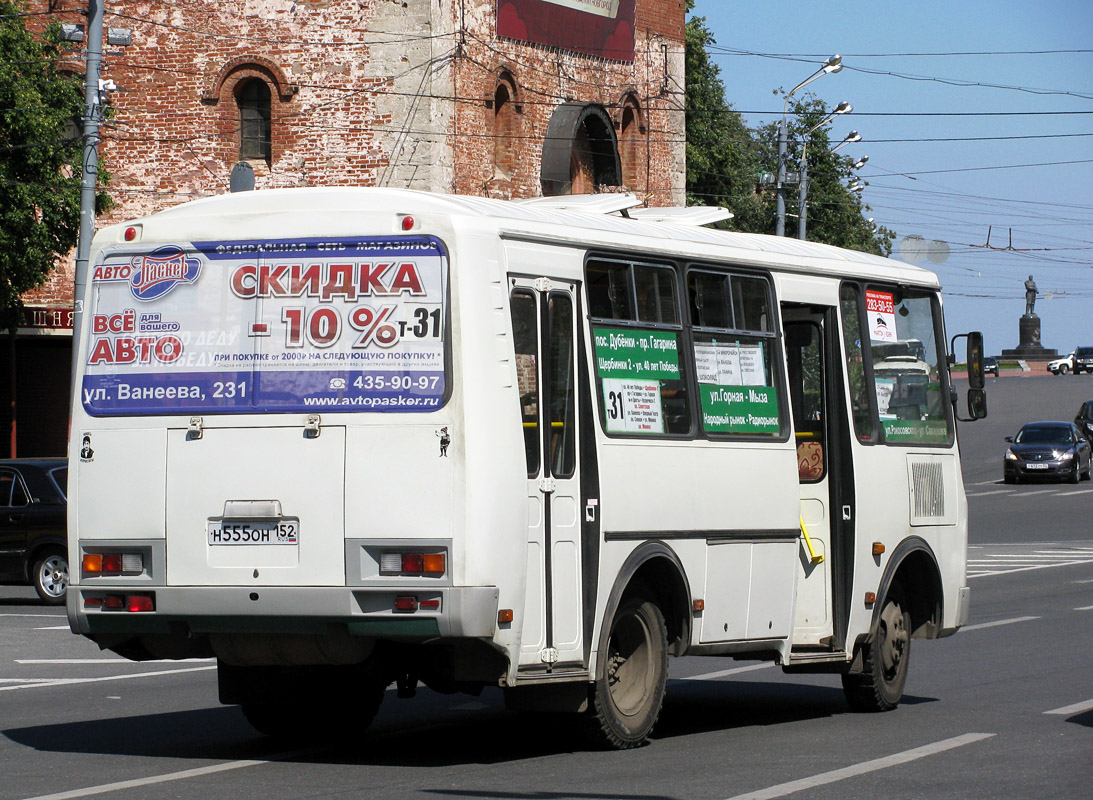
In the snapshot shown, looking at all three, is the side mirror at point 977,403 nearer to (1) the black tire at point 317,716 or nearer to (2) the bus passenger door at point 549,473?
(2) the bus passenger door at point 549,473

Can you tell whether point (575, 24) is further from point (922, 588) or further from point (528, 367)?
point (528, 367)

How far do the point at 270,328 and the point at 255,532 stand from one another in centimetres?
100

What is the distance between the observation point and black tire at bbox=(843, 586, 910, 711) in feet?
38.6

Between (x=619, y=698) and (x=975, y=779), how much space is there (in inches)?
75.2

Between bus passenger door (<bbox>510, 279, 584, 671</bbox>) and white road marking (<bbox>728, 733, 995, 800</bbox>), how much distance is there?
1.25 metres

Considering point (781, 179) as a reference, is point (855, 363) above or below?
below

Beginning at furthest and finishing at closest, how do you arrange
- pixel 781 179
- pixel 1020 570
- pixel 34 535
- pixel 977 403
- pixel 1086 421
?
pixel 1086 421 → pixel 781 179 → pixel 1020 570 → pixel 34 535 → pixel 977 403

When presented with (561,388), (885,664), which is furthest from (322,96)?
(561,388)

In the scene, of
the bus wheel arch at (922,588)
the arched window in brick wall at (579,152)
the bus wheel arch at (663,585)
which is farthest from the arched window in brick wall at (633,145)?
the bus wheel arch at (663,585)

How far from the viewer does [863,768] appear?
29.8 ft

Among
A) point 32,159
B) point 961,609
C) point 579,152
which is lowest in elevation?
point 961,609

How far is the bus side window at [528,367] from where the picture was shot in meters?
8.82

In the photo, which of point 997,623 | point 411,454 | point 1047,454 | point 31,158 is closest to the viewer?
point 411,454

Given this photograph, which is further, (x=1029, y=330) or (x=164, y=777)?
(x=1029, y=330)
